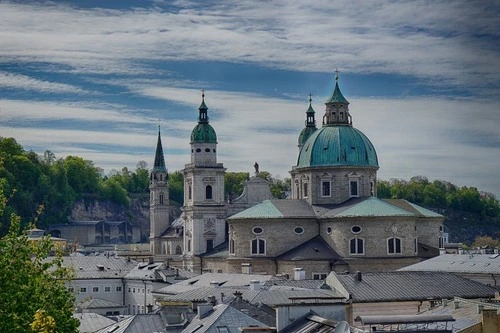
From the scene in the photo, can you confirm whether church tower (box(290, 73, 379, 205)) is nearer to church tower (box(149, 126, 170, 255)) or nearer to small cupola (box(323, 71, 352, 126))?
small cupola (box(323, 71, 352, 126))

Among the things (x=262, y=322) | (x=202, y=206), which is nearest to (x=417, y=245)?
(x=202, y=206)

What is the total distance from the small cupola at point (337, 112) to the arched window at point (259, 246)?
1160cm

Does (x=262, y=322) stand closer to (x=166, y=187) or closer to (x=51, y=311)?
(x=51, y=311)

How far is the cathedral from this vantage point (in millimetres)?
85312

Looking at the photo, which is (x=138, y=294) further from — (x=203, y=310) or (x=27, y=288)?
(x=27, y=288)

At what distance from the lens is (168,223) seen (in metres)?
131

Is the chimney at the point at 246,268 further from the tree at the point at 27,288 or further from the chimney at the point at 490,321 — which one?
the tree at the point at 27,288

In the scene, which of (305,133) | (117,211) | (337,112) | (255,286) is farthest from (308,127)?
(117,211)

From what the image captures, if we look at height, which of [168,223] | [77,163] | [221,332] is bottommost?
[221,332]

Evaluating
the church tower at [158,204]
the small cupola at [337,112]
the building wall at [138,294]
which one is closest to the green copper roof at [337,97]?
the small cupola at [337,112]

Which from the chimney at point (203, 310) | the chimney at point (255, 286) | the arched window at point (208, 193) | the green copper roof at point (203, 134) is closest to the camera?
the chimney at point (203, 310)

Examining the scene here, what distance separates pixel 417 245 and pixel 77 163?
9564 centimetres

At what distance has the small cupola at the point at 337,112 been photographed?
312ft

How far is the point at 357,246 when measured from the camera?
3386 inches
